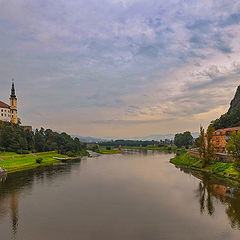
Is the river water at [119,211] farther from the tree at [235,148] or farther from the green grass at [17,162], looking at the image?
the green grass at [17,162]

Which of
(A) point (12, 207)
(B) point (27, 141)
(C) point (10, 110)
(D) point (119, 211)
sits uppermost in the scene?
(C) point (10, 110)

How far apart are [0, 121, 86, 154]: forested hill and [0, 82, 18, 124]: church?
191 inches

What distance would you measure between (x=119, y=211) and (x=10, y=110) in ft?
307

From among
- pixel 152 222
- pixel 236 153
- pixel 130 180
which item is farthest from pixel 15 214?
pixel 236 153

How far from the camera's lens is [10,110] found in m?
108

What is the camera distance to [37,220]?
92.9 feet

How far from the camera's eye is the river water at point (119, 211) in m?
24.6

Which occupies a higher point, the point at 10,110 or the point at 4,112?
the point at 10,110

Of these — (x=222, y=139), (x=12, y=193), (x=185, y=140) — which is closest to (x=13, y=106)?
(x=12, y=193)

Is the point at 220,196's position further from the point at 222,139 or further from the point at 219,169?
the point at 222,139

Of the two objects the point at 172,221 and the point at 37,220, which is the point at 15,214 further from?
the point at 172,221

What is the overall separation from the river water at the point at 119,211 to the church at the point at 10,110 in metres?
62.3

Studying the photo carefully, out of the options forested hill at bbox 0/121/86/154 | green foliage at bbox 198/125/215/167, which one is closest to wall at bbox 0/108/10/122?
forested hill at bbox 0/121/86/154

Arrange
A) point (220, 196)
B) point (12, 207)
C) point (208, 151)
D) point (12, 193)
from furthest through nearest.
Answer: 1. point (208, 151)
2. point (12, 193)
3. point (220, 196)
4. point (12, 207)
